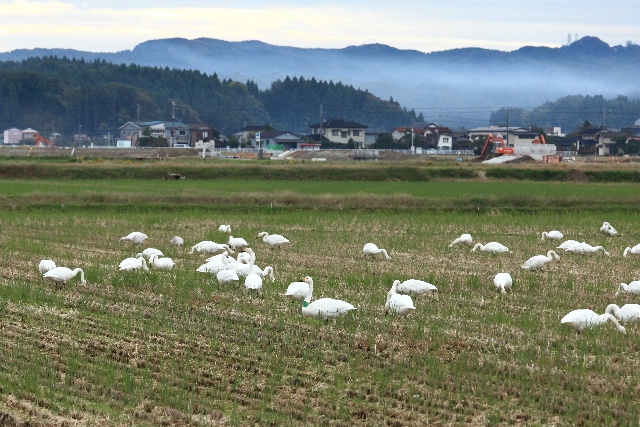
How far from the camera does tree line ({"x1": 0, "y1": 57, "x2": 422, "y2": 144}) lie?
141 metres

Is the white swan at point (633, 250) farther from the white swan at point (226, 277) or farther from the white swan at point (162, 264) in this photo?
the white swan at point (162, 264)

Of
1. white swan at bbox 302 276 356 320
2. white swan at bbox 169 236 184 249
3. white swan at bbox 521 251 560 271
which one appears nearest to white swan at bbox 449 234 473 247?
white swan at bbox 521 251 560 271

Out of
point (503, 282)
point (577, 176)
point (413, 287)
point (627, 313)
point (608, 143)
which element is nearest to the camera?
point (627, 313)

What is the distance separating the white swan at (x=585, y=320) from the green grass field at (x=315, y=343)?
0.41 feet

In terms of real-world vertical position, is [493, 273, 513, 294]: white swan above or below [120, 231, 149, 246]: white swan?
above


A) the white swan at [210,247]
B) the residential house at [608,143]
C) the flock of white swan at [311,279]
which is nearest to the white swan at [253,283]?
the flock of white swan at [311,279]

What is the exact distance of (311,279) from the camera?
12.7 m

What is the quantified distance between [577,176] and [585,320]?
3628 centimetres

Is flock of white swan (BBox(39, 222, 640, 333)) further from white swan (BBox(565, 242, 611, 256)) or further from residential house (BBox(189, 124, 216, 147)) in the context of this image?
→ residential house (BBox(189, 124, 216, 147))

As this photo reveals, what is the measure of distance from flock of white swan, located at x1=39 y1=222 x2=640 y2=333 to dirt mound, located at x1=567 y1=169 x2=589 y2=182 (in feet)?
86.6

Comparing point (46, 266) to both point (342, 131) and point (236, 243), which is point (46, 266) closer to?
point (236, 243)

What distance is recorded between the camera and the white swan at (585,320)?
37.2 ft

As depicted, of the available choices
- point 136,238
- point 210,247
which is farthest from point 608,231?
point 136,238

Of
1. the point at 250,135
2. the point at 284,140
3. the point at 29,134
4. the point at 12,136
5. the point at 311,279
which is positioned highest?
the point at 311,279
